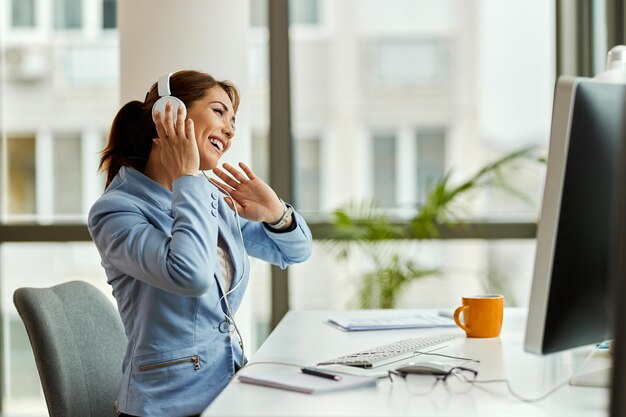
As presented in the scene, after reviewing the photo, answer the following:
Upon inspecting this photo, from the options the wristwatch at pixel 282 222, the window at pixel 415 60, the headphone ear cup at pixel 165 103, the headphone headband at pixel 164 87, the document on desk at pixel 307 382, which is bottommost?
the document on desk at pixel 307 382

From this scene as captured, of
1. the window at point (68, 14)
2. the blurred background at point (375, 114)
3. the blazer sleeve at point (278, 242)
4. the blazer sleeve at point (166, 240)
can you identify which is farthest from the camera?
the window at point (68, 14)

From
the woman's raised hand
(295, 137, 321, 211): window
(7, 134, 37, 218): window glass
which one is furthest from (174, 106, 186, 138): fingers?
(7, 134, 37, 218): window glass

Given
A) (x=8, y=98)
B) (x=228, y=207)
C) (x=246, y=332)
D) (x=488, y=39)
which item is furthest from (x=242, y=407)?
(x=8, y=98)

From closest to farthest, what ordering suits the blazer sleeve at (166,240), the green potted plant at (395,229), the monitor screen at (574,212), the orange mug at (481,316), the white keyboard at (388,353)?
the monitor screen at (574,212)
the white keyboard at (388,353)
the blazer sleeve at (166,240)
the orange mug at (481,316)
the green potted plant at (395,229)

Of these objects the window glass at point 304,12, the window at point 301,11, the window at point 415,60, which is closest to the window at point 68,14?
Answer: the window at point 301,11

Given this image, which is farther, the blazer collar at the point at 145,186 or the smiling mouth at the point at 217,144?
the smiling mouth at the point at 217,144

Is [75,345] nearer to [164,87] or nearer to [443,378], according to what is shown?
[164,87]

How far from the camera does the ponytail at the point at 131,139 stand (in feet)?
6.42

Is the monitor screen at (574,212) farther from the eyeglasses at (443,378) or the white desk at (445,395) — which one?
the eyeglasses at (443,378)

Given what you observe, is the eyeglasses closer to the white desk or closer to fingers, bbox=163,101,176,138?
the white desk

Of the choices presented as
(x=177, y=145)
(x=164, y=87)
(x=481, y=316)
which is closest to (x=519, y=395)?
(x=481, y=316)

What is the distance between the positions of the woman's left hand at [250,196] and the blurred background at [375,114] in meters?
1.31

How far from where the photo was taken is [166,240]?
1733 millimetres

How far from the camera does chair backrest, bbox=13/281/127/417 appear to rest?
1759 millimetres
